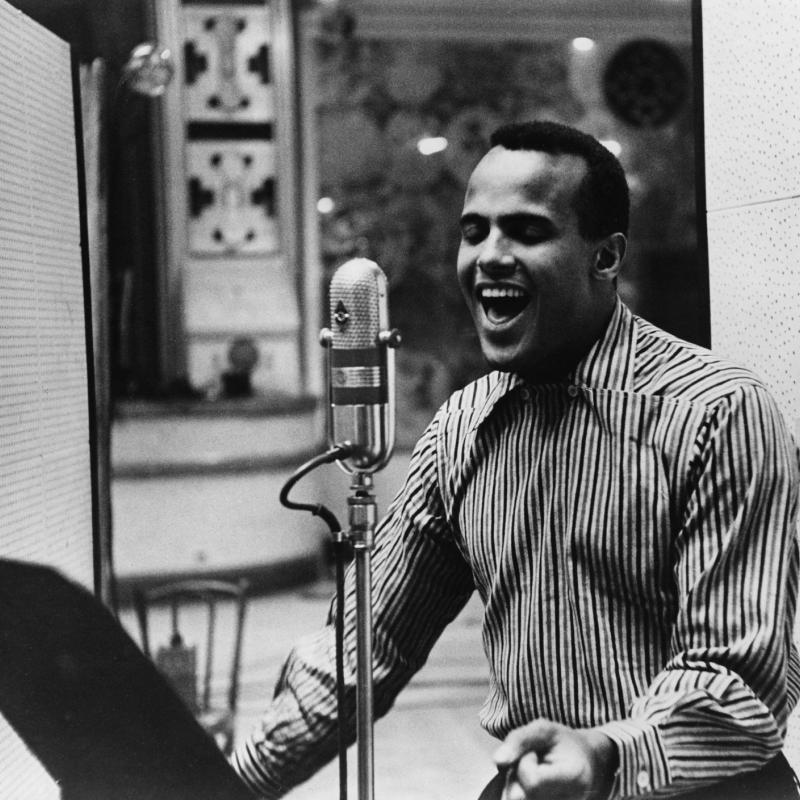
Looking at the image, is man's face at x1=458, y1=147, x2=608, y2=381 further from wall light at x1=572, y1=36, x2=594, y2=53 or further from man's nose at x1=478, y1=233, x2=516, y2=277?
wall light at x1=572, y1=36, x2=594, y2=53

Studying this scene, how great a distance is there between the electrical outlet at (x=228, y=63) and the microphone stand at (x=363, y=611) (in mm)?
5273

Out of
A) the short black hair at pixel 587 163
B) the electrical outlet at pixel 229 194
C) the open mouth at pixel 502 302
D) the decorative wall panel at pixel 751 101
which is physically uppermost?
the electrical outlet at pixel 229 194

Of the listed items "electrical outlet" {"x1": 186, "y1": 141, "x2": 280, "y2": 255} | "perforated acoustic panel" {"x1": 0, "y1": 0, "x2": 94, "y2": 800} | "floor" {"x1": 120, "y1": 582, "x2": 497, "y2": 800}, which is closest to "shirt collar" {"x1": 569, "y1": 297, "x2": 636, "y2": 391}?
"perforated acoustic panel" {"x1": 0, "y1": 0, "x2": 94, "y2": 800}

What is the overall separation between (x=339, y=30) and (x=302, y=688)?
18.5 ft

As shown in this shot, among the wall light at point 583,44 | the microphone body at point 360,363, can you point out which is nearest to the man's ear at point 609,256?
the microphone body at point 360,363

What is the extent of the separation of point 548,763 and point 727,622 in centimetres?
25

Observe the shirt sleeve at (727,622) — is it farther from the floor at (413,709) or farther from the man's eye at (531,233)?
the floor at (413,709)

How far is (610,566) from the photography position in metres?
1.22

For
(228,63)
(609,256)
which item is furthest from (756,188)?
(228,63)

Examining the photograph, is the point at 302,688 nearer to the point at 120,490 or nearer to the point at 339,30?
the point at 120,490

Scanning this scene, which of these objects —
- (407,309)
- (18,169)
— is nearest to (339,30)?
(407,309)

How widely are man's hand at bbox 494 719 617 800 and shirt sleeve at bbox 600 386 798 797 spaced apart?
6 centimetres

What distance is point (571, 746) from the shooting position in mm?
993

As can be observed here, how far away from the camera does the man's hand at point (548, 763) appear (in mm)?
963
